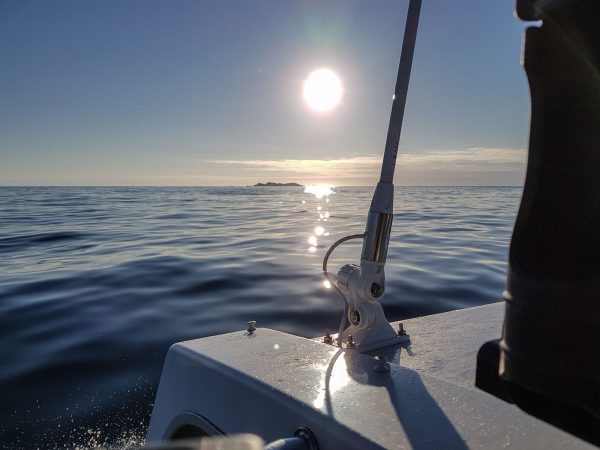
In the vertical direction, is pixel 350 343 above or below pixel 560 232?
below

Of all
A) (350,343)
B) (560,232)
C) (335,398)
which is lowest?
(350,343)

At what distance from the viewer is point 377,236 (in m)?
1.97

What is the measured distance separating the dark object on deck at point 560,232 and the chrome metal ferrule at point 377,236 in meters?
1.30

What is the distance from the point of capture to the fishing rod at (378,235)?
6.23 feet

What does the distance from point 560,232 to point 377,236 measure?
1367 mm

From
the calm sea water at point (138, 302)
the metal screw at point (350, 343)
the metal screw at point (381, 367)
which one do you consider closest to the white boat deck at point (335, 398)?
the metal screw at point (381, 367)

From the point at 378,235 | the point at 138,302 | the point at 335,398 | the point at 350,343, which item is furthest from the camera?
the point at 138,302

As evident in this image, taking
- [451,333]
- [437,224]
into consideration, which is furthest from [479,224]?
[451,333]

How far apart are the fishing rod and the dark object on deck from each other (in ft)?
4.25

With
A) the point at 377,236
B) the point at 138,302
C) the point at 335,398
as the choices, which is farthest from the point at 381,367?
the point at 138,302

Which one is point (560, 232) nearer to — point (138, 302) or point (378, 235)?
point (378, 235)

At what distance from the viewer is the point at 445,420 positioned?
1194 mm

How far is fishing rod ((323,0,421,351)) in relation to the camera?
1899 mm

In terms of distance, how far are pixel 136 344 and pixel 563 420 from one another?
12.0 ft
